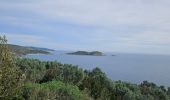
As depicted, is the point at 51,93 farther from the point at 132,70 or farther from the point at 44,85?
the point at 132,70

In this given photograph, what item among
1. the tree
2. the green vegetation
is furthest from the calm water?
the tree

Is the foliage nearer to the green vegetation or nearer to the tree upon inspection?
the green vegetation

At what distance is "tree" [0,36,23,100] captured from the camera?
25.7ft

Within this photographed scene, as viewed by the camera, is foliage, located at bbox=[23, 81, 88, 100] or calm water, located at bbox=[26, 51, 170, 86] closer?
foliage, located at bbox=[23, 81, 88, 100]

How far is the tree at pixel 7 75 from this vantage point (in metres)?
7.82

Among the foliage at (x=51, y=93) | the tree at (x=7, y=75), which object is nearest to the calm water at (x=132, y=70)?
the foliage at (x=51, y=93)

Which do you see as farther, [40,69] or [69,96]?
[40,69]

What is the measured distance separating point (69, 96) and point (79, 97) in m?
0.44

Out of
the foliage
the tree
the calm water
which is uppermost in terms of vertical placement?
the tree

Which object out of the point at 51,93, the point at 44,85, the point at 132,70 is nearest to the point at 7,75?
the point at 51,93

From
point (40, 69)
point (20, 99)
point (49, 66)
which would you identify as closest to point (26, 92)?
point (20, 99)

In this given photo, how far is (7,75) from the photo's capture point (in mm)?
7855

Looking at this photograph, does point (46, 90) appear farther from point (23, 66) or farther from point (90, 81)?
point (23, 66)

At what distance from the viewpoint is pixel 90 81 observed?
1895cm
